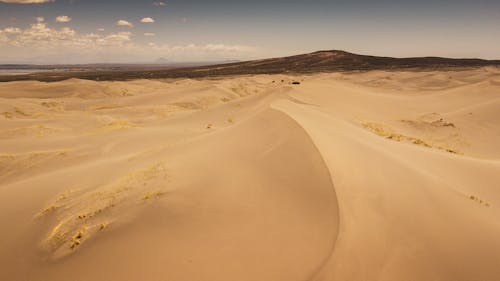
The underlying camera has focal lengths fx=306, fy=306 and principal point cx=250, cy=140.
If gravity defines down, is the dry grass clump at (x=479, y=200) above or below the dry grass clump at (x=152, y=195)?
below

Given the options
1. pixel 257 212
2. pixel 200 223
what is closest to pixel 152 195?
pixel 200 223

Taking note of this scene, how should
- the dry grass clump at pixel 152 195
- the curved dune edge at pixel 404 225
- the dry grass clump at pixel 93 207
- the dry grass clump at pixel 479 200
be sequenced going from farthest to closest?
the dry grass clump at pixel 479 200, the dry grass clump at pixel 152 195, the dry grass clump at pixel 93 207, the curved dune edge at pixel 404 225

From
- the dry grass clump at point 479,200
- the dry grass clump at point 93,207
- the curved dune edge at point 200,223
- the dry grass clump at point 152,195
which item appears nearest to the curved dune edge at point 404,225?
the dry grass clump at point 479,200

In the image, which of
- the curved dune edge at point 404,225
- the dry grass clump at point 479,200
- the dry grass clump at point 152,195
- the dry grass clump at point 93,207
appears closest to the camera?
the curved dune edge at point 404,225

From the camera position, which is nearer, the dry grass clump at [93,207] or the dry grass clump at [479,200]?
the dry grass clump at [93,207]

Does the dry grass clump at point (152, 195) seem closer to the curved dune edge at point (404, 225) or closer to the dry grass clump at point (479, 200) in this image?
the curved dune edge at point (404, 225)

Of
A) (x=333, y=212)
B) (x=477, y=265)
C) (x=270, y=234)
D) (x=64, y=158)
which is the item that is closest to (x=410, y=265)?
(x=477, y=265)

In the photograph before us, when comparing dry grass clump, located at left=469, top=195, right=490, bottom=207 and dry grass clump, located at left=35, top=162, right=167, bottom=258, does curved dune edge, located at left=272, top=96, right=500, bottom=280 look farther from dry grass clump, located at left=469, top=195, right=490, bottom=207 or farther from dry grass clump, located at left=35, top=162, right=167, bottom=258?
dry grass clump, located at left=35, top=162, right=167, bottom=258

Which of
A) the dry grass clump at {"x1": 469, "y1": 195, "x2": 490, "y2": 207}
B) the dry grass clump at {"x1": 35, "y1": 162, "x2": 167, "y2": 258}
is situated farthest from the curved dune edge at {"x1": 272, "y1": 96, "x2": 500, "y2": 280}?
the dry grass clump at {"x1": 35, "y1": 162, "x2": 167, "y2": 258}

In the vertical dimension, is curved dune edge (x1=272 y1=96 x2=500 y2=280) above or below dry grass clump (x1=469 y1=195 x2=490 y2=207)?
above

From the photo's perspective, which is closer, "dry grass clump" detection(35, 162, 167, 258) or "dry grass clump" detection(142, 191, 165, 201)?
"dry grass clump" detection(35, 162, 167, 258)

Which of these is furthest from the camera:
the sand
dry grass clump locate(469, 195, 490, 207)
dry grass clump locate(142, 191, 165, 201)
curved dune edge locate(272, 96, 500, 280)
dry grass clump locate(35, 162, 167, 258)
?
dry grass clump locate(469, 195, 490, 207)
